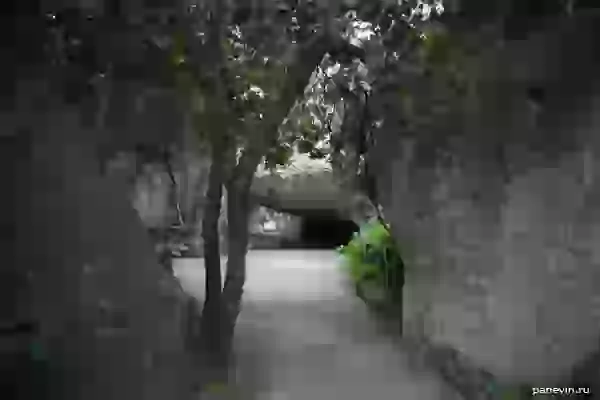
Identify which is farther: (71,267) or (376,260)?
(376,260)

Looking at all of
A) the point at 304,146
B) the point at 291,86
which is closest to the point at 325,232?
the point at 304,146

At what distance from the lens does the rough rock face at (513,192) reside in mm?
1175

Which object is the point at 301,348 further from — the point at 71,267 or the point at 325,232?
the point at 71,267

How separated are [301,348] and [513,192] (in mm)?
518

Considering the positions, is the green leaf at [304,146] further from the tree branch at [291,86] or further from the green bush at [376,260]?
the green bush at [376,260]

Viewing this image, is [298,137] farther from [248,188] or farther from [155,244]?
[155,244]

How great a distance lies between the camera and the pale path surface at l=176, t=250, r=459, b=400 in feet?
3.75

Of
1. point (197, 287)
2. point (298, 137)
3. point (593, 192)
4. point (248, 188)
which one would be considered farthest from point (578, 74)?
point (197, 287)

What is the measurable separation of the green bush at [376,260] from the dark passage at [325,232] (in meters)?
0.02

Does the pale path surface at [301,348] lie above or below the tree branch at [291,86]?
below

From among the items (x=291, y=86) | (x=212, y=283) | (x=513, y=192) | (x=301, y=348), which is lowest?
(x=301, y=348)

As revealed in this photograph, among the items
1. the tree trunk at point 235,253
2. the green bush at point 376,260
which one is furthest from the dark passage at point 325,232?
the tree trunk at point 235,253

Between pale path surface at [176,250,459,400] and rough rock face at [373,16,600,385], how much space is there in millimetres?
109

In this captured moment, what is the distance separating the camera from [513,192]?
1224 millimetres
